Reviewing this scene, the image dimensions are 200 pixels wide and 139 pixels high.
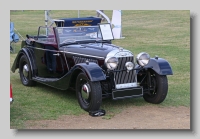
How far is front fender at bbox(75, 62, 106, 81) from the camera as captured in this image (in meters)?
6.81

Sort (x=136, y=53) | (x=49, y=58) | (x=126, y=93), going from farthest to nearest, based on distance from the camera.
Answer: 1. (x=136, y=53)
2. (x=49, y=58)
3. (x=126, y=93)

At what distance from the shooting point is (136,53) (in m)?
13.8

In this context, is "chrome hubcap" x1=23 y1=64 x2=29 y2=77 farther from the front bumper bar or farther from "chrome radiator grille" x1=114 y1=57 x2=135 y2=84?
the front bumper bar

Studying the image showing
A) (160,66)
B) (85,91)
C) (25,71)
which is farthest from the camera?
(25,71)

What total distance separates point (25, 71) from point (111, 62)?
9.67ft

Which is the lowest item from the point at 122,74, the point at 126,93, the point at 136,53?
the point at 126,93

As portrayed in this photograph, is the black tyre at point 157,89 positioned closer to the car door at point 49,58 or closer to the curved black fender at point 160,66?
the curved black fender at point 160,66

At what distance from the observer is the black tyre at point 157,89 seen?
24.6 ft

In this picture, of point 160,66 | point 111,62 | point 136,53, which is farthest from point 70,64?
point 136,53

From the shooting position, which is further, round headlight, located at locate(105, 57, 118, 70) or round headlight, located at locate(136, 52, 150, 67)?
round headlight, located at locate(136, 52, 150, 67)

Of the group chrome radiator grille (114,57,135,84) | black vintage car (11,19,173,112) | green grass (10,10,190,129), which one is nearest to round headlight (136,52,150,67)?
black vintage car (11,19,173,112)

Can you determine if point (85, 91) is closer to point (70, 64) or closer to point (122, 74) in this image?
point (122, 74)

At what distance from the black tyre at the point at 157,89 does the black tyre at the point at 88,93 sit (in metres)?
1.29

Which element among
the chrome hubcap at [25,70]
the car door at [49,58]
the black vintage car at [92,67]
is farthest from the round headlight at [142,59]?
the chrome hubcap at [25,70]
